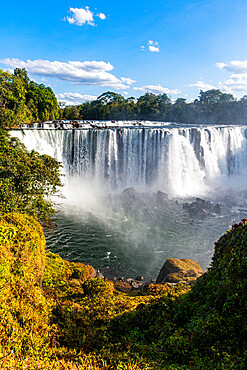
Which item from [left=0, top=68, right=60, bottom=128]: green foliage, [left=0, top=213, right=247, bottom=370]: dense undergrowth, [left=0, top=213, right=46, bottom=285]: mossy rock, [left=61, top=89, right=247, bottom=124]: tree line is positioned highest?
[left=61, top=89, right=247, bottom=124]: tree line

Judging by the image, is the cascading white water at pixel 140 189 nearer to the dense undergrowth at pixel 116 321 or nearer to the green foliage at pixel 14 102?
the dense undergrowth at pixel 116 321

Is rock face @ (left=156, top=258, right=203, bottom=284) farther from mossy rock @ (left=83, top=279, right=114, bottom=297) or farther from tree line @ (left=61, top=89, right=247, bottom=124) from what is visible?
tree line @ (left=61, top=89, right=247, bottom=124)

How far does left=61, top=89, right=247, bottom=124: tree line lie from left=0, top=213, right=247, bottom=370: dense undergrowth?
56025mm

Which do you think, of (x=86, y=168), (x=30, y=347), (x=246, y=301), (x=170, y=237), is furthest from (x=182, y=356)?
(x=86, y=168)

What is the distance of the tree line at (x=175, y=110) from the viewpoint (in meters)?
57.0

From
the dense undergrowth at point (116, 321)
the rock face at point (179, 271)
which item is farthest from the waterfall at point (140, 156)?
the dense undergrowth at point (116, 321)

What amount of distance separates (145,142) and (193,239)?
37.3ft

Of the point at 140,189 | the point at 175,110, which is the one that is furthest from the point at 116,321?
the point at 175,110

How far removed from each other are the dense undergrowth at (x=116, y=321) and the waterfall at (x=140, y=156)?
16123 millimetres

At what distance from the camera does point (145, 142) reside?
21.6 m

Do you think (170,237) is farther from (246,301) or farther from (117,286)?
(246,301)

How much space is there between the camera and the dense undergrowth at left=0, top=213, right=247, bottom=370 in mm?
2346

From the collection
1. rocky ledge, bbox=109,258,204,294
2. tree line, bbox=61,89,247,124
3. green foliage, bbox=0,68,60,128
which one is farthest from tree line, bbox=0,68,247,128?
rocky ledge, bbox=109,258,204,294

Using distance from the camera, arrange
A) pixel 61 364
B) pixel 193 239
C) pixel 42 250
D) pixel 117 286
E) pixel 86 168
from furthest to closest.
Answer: pixel 86 168
pixel 193 239
pixel 117 286
pixel 42 250
pixel 61 364
